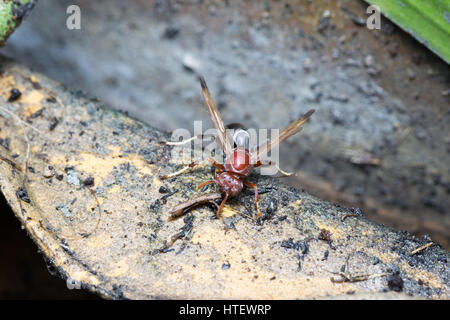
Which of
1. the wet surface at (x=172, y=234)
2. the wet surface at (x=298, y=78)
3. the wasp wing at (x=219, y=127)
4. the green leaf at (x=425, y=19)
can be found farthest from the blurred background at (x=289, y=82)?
the wasp wing at (x=219, y=127)

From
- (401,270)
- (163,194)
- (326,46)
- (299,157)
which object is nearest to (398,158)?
(299,157)

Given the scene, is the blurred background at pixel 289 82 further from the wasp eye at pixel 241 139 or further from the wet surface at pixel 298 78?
the wasp eye at pixel 241 139

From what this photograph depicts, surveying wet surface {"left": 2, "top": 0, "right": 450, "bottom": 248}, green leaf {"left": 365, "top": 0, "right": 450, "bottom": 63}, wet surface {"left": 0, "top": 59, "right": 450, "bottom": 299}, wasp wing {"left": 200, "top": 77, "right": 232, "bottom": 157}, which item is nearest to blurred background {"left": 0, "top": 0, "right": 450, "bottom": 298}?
wet surface {"left": 2, "top": 0, "right": 450, "bottom": 248}

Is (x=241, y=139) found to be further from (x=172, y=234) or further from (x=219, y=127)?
(x=172, y=234)

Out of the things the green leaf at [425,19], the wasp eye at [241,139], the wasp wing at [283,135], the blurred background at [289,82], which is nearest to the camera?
Answer: the wasp wing at [283,135]

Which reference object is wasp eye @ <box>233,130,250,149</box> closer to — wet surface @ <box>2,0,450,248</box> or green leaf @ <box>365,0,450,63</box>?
wet surface @ <box>2,0,450,248</box>

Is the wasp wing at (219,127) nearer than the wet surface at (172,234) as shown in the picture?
No

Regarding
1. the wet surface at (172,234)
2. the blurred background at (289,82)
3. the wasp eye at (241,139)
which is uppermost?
the blurred background at (289,82)
